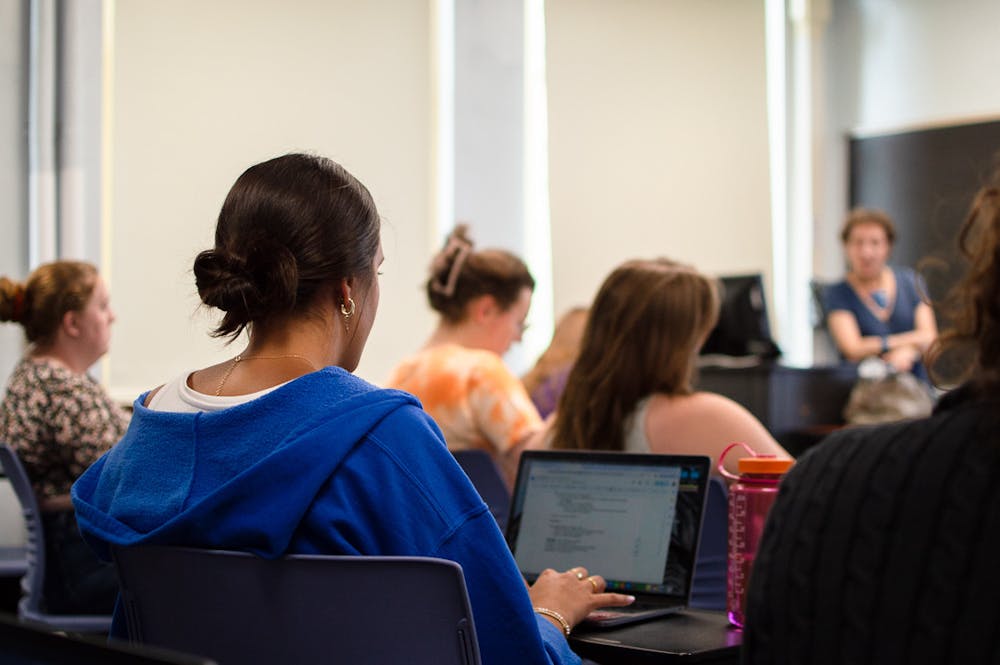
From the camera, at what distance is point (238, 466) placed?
4.21 ft

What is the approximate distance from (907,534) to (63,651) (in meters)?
0.65

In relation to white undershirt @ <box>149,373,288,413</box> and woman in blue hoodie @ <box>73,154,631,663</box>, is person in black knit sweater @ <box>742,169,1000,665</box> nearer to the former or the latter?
woman in blue hoodie @ <box>73,154,631,663</box>

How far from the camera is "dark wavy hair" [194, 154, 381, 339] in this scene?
4.51 ft

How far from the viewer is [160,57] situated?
15.7 ft

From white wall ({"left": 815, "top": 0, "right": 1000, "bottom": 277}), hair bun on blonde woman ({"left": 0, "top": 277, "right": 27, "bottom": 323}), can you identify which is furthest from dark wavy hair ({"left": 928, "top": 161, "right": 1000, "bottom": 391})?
white wall ({"left": 815, "top": 0, "right": 1000, "bottom": 277})

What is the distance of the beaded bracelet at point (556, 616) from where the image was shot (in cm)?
155

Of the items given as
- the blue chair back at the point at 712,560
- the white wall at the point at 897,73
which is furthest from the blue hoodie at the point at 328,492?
the white wall at the point at 897,73

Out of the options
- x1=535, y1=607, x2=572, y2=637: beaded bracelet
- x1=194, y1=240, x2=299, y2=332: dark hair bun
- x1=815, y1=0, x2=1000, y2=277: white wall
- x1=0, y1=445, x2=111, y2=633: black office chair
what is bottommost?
x1=0, y1=445, x2=111, y2=633: black office chair

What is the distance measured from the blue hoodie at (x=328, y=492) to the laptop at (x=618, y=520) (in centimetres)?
47

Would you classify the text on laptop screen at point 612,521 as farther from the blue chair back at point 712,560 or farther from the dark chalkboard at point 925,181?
the dark chalkboard at point 925,181

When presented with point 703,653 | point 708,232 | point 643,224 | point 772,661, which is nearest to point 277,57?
point 643,224

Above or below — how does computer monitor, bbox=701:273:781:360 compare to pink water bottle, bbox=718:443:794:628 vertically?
above

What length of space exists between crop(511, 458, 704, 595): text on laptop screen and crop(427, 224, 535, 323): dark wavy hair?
1.53m

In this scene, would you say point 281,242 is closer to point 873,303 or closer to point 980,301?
point 980,301
